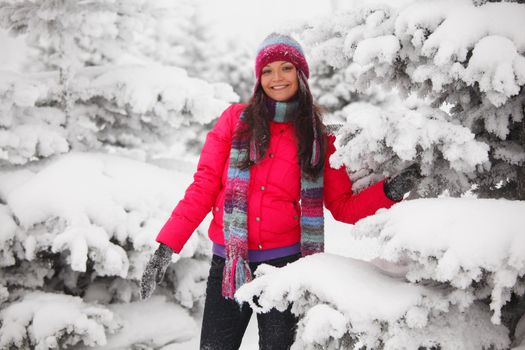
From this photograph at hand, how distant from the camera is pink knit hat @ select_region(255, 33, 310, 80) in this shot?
2613 mm

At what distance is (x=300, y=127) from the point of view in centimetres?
259

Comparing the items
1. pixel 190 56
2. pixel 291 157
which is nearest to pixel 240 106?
pixel 291 157

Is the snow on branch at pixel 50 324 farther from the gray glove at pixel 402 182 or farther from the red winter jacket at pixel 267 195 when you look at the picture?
the gray glove at pixel 402 182

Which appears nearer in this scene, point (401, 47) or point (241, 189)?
point (401, 47)

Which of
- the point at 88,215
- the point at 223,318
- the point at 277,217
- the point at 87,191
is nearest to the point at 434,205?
the point at 277,217

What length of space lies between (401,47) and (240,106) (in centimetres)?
117

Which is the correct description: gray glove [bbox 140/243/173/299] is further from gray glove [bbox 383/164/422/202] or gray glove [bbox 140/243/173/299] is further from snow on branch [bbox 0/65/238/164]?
snow on branch [bbox 0/65/238/164]

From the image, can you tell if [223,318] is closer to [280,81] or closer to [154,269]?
[154,269]

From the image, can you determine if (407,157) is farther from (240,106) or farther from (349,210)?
(240,106)

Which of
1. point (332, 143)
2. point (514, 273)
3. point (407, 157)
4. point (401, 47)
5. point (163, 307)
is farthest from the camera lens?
point (163, 307)

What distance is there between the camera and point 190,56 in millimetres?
17406

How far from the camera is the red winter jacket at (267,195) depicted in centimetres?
254

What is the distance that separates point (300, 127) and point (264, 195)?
453 mm

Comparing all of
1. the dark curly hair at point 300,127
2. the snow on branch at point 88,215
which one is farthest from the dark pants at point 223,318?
the snow on branch at point 88,215
